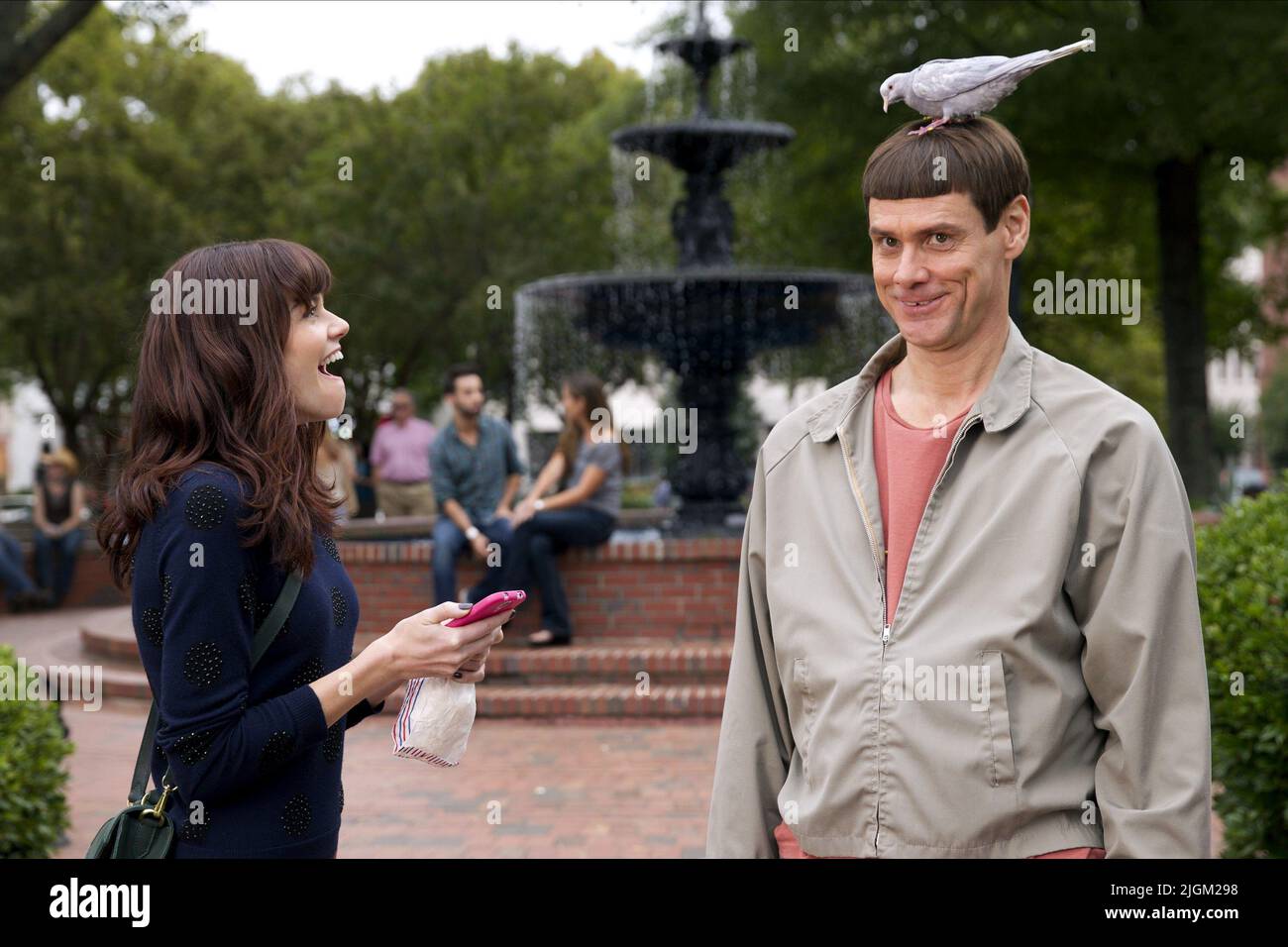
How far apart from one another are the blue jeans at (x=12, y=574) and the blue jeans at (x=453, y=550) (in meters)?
7.14

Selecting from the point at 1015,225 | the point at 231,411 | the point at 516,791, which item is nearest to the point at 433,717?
the point at 231,411

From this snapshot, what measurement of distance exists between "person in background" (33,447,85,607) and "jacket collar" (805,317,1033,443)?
13856mm

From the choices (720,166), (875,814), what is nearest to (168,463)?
(875,814)

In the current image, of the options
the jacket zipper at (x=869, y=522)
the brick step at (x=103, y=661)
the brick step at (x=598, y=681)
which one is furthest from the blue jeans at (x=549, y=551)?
the jacket zipper at (x=869, y=522)

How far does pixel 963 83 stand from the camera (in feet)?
7.22

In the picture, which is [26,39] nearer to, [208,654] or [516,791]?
[516,791]

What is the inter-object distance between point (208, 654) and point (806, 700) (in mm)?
921

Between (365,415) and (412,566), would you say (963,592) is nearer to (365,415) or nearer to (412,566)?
(412,566)

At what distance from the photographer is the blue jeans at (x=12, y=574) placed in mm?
14523

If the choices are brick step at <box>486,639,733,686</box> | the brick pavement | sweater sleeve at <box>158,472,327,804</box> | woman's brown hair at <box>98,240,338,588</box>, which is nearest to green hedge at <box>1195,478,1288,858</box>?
the brick pavement

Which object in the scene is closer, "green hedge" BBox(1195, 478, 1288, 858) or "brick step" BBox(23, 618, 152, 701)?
"green hedge" BBox(1195, 478, 1288, 858)

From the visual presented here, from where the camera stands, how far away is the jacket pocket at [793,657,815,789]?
7.12 feet

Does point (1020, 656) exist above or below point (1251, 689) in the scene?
above

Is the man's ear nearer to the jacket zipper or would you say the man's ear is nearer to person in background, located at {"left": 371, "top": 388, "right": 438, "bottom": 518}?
the jacket zipper
